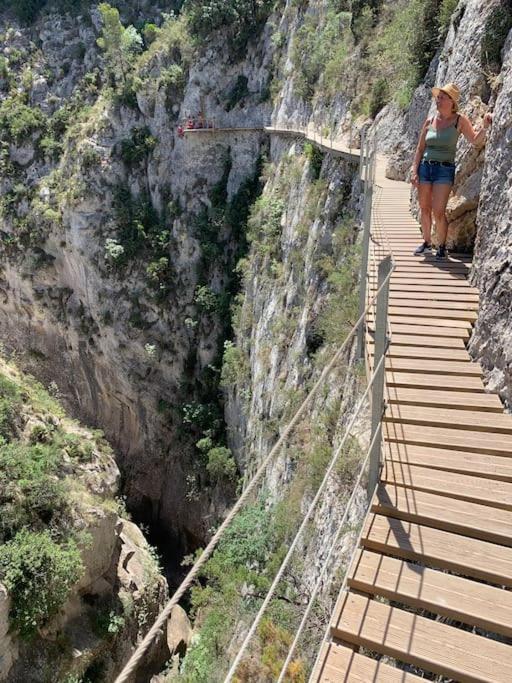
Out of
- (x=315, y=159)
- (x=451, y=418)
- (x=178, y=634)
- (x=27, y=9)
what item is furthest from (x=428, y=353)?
(x=27, y=9)

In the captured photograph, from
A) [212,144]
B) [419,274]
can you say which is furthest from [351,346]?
[212,144]

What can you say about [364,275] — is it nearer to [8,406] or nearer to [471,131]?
[471,131]

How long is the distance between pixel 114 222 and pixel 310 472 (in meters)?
18.9

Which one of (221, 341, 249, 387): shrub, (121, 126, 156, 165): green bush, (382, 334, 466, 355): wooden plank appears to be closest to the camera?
(382, 334, 466, 355): wooden plank

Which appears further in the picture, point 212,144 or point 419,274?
point 212,144

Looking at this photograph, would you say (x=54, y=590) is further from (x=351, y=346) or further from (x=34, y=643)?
(x=351, y=346)

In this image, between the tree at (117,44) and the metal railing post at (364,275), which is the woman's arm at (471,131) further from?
the tree at (117,44)

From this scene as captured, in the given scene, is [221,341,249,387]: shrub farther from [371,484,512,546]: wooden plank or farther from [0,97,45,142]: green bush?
[0,97,45,142]: green bush

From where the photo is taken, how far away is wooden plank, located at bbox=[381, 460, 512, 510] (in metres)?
3.39

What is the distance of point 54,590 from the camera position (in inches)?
360

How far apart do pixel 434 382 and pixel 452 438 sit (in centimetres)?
74

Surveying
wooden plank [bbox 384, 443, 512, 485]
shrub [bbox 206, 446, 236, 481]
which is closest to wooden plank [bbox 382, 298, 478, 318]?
wooden plank [bbox 384, 443, 512, 485]

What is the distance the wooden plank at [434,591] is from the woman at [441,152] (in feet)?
16.4

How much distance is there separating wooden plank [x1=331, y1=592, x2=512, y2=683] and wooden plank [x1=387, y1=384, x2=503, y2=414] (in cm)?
196
